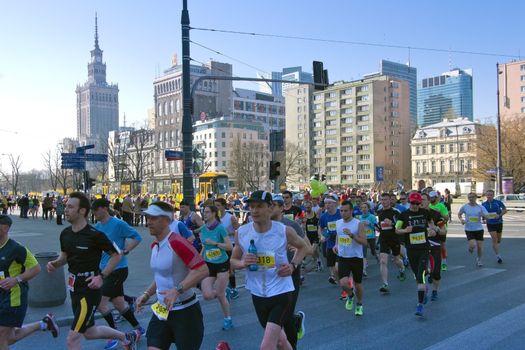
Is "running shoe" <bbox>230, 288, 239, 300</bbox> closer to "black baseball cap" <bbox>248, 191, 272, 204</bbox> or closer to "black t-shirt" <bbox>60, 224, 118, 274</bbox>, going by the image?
"black t-shirt" <bbox>60, 224, 118, 274</bbox>

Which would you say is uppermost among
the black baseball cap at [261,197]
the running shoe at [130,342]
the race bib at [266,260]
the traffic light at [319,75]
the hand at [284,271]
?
the traffic light at [319,75]

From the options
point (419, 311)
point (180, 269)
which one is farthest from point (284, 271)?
point (419, 311)

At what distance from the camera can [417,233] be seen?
26.8 ft

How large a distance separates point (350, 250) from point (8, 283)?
488 cm

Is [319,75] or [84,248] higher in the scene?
[319,75]

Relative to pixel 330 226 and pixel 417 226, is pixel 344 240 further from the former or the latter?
pixel 330 226

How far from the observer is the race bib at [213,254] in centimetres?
770

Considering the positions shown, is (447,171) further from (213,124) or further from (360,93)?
(213,124)

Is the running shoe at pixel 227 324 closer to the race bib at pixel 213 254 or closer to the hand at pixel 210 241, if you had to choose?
the race bib at pixel 213 254

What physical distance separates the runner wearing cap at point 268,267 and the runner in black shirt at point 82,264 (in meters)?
1.51

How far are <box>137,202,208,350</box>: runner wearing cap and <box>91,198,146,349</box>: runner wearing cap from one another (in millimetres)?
2335

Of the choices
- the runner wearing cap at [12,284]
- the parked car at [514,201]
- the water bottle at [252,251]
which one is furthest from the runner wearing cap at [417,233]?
the parked car at [514,201]

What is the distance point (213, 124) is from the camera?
5502 inches

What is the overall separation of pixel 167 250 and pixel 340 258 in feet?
14.6
